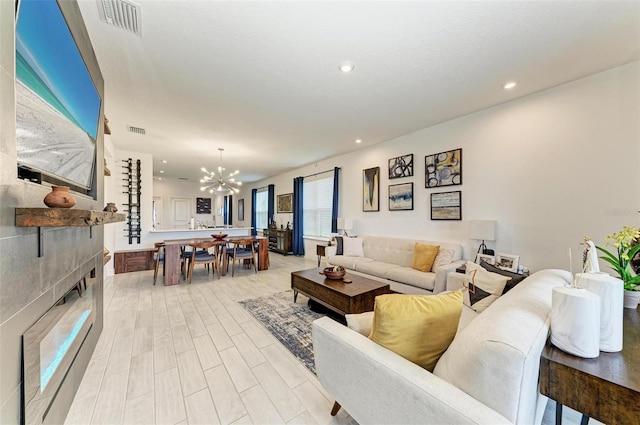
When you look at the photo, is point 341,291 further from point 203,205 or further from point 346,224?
point 203,205

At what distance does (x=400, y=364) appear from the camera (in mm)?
1047

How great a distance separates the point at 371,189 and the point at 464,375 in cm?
429

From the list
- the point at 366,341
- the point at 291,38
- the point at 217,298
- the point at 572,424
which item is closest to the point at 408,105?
the point at 291,38

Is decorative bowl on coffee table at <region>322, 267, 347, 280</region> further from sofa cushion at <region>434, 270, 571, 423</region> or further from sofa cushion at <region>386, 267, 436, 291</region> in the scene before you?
sofa cushion at <region>434, 270, 571, 423</region>

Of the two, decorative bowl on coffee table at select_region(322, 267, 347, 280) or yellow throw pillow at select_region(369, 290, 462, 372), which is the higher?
yellow throw pillow at select_region(369, 290, 462, 372)

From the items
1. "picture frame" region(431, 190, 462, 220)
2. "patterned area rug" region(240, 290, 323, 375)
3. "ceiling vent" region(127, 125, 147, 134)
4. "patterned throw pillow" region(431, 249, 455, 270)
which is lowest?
"patterned area rug" region(240, 290, 323, 375)

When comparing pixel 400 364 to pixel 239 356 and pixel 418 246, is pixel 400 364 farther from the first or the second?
pixel 418 246

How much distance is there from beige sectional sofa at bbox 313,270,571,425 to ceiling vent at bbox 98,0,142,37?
8.41ft

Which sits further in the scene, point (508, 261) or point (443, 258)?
point (443, 258)

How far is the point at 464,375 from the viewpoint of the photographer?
0.90 meters

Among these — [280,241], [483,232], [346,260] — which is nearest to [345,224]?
[346,260]

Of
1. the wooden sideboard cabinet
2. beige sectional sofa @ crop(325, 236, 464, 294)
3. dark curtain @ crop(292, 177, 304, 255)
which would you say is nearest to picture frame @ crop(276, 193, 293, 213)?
dark curtain @ crop(292, 177, 304, 255)

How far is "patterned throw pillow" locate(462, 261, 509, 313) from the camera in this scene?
1.94m

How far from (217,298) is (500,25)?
14.4 ft
